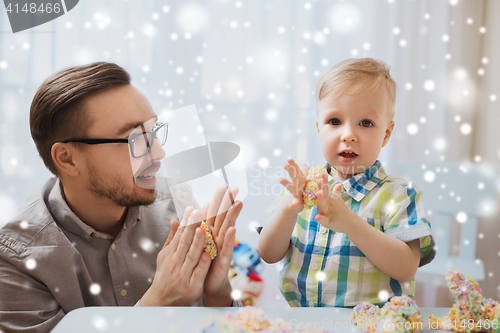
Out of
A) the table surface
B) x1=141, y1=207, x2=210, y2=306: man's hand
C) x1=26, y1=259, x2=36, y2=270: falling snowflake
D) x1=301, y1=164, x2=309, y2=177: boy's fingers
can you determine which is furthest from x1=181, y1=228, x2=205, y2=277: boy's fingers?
x1=26, y1=259, x2=36, y2=270: falling snowflake

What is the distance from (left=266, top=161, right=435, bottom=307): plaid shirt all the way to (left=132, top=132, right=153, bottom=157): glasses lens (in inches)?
17.0

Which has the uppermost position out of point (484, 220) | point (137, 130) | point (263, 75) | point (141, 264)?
point (263, 75)

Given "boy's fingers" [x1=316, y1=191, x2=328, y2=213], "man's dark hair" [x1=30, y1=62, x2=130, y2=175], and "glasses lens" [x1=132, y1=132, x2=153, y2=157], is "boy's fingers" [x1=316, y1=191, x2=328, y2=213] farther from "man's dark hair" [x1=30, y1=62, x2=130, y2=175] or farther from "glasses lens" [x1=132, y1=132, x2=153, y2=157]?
"man's dark hair" [x1=30, y1=62, x2=130, y2=175]

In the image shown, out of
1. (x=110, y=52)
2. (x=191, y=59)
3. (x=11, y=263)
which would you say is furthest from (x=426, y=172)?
(x=11, y=263)

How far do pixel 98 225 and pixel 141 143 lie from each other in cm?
26

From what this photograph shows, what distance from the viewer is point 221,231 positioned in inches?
26.7

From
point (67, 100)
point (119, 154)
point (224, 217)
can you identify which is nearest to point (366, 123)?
point (224, 217)

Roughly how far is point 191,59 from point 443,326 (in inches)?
43.2

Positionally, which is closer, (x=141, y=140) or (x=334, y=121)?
→ (x=334, y=121)

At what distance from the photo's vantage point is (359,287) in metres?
0.66

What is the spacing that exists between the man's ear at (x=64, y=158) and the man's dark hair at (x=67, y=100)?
0.02m

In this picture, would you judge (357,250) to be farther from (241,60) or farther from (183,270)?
(241,60)

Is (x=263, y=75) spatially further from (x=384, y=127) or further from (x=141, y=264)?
(x=141, y=264)

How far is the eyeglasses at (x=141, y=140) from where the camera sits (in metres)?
0.81
